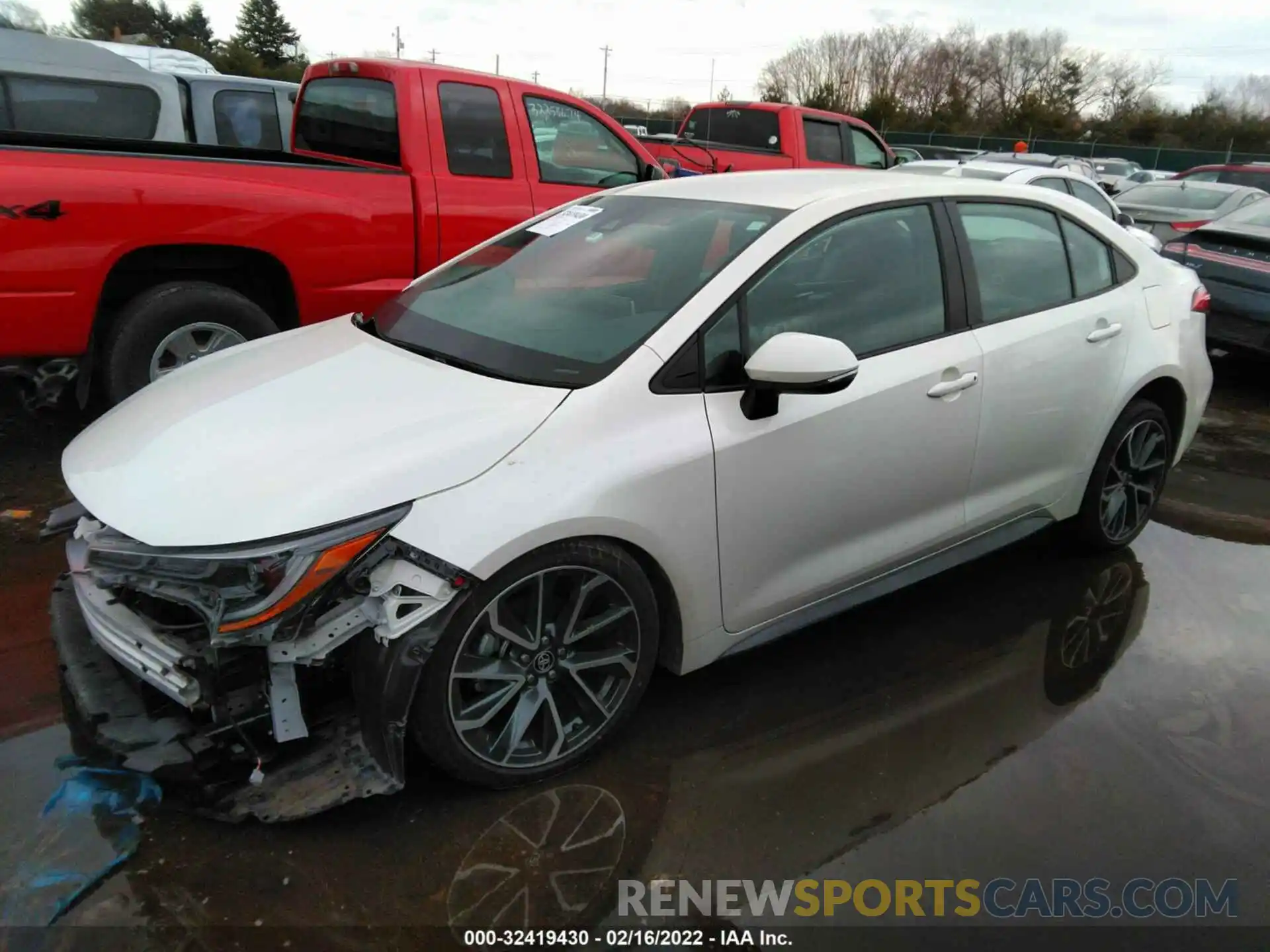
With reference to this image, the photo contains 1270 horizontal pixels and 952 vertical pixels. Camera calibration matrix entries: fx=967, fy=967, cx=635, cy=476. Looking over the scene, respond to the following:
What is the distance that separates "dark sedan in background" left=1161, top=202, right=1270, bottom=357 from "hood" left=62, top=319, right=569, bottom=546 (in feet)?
22.3

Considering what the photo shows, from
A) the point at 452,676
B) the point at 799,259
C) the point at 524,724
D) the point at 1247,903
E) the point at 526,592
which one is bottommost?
the point at 1247,903

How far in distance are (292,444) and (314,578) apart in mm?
443

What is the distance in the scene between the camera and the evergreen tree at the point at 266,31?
190ft

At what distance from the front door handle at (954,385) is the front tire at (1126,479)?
107 centimetres

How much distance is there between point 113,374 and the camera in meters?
4.63

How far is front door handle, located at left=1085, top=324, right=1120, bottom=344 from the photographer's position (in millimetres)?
A: 3791

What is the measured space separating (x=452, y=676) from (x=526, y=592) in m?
0.28

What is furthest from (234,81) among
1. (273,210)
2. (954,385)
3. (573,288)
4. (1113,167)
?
(1113,167)

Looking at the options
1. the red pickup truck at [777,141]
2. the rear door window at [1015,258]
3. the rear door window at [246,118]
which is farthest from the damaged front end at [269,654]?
the red pickup truck at [777,141]

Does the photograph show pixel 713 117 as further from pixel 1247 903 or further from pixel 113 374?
pixel 1247 903

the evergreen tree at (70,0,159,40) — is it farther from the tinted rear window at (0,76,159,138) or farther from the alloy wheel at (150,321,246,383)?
the alloy wheel at (150,321,246,383)

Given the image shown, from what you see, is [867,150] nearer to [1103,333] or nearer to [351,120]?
[351,120]

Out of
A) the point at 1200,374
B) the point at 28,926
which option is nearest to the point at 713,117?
the point at 1200,374

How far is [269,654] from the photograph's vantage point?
7.49ft
